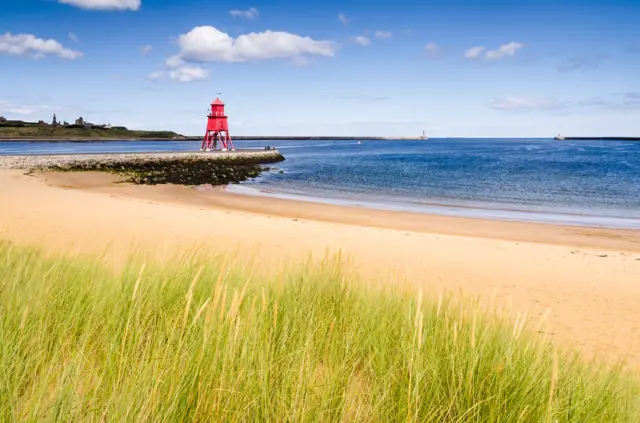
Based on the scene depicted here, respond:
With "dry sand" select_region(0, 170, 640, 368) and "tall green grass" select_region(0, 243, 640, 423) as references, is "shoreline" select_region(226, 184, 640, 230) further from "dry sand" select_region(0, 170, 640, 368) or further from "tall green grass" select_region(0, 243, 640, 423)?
"tall green grass" select_region(0, 243, 640, 423)

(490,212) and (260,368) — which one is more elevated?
(260,368)

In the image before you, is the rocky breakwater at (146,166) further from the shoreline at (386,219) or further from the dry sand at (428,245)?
the dry sand at (428,245)

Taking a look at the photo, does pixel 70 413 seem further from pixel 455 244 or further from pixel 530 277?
pixel 455 244

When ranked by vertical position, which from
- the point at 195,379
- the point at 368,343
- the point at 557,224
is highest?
the point at 195,379

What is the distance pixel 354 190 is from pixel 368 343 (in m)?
29.5

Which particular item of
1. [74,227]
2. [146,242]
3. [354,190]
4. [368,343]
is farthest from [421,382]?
[354,190]

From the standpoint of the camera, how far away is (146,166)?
39.6m

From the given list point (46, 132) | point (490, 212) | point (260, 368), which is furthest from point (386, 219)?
point (46, 132)

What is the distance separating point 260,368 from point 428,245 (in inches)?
427

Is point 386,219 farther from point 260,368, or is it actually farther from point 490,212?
point 260,368

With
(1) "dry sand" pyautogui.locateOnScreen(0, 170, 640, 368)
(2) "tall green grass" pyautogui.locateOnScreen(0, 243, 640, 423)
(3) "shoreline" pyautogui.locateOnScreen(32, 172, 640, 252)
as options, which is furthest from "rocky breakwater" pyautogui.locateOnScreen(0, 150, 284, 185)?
(2) "tall green grass" pyautogui.locateOnScreen(0, 243, 640, 423)

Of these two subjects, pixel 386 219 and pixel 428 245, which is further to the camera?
pixel 386 219

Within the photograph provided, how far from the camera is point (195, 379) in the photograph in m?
2.07

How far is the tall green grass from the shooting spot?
1.98 m
